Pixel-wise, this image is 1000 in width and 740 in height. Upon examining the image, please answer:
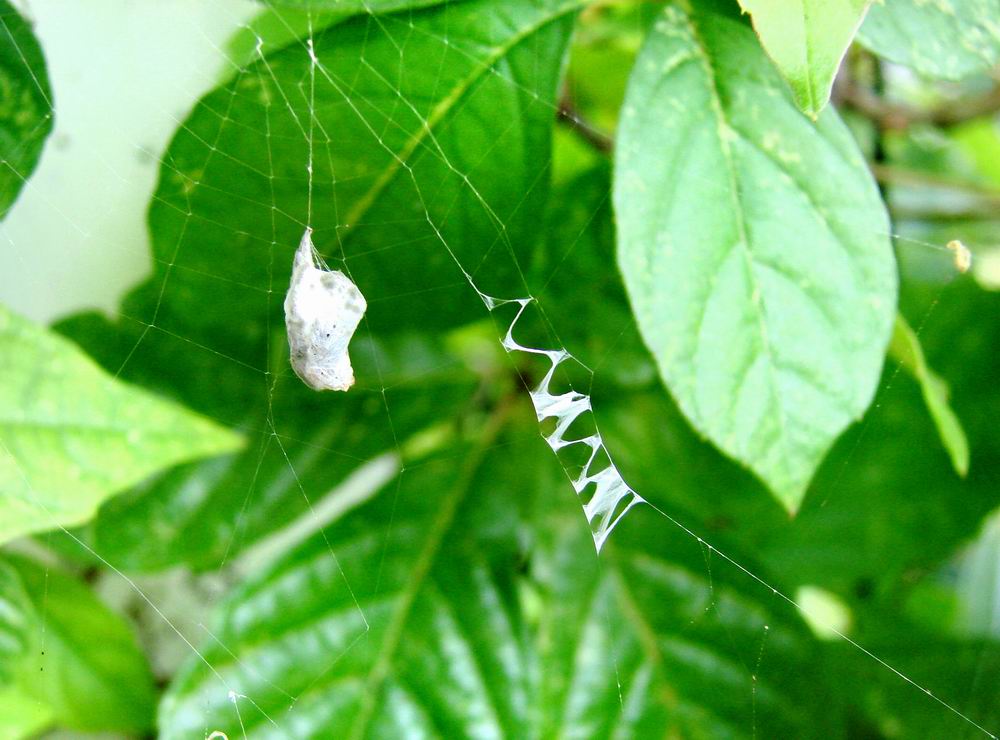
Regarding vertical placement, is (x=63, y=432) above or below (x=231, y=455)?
above

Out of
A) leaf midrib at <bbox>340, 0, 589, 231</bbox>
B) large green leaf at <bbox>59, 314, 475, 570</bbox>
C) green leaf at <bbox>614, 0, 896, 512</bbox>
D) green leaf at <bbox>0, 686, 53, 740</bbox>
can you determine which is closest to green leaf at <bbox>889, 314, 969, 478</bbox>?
green leaf at <bbox>614, 0, 896, 512</bbox>

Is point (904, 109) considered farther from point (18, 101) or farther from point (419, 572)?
point (18, 101)

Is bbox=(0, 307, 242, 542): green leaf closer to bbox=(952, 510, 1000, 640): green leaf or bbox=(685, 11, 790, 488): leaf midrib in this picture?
bbox=(685, 11, 790, 488): leaf midrib

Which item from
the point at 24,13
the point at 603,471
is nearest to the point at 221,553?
the point at 603,471

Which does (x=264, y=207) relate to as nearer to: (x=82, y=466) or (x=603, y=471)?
(x=82, y=466)

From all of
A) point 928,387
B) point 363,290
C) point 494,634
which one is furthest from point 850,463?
point 363,290

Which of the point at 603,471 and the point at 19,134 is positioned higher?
the point at 19,134

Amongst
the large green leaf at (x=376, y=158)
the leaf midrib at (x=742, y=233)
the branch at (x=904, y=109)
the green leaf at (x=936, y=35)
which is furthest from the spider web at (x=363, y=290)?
the branch at (x=904, y=109)
